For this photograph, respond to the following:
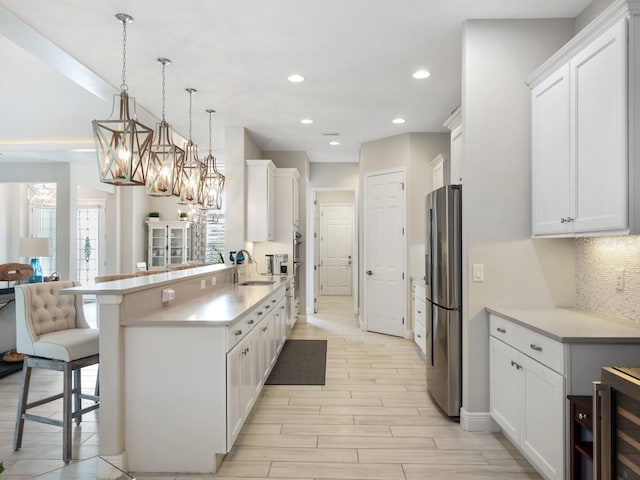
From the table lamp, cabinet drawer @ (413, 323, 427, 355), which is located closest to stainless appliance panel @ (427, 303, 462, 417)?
cabinet drawer @ (413, 323, 427, 355)

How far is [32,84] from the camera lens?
4363 mm

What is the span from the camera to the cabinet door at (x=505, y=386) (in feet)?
8.14

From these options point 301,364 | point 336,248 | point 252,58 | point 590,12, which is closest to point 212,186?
point 252,58

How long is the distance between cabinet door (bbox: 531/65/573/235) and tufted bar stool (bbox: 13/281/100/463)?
3.00 meters

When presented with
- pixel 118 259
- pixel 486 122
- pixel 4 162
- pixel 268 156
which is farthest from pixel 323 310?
pixel 4 162

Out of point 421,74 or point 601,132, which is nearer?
point 601,132

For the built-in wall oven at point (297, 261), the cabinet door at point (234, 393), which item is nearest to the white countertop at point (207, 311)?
the cabinet door at point (234, 393)

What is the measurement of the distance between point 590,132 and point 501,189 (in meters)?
0.78

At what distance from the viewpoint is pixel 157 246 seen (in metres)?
9.72

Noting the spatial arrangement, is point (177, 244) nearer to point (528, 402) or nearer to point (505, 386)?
point (505, 386)

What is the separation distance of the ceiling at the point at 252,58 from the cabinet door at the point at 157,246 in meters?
4.09

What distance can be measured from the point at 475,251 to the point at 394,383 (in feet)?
5.53

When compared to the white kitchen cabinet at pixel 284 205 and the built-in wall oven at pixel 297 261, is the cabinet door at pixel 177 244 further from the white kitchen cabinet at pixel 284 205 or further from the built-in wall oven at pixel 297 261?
the white kitchen cabinet at pixel 284 205

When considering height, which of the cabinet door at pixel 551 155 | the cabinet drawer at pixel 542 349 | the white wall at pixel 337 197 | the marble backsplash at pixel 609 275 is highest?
the white wall at pixel 337 197
